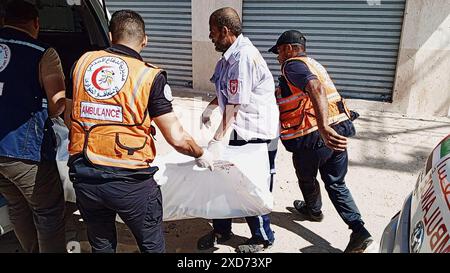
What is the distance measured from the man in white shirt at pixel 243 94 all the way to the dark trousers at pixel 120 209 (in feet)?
Answer: 2.26

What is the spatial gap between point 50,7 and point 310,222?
3.64 m

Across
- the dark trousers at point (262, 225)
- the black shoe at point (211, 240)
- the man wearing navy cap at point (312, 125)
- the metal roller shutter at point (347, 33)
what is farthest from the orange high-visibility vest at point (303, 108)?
the metal roller shutter at point (347, 33)

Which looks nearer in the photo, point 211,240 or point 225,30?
point 225,30

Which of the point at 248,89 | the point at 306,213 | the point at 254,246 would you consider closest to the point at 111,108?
the point at 248,89

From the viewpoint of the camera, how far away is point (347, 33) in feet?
→ 22.0

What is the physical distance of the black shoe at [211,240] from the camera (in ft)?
9.96

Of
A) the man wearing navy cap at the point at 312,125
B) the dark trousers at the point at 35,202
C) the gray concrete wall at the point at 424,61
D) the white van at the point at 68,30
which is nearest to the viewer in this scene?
the dark trousers at the point at 35,202

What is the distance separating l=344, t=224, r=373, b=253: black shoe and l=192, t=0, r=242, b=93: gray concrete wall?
5.24m

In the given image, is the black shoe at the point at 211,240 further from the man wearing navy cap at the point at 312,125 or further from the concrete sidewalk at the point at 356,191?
the man wearing navy cap at the point at 312,125

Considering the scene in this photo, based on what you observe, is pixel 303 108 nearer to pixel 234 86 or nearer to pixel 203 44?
pixel 234 86

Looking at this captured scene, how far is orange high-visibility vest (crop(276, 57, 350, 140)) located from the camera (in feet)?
9.09

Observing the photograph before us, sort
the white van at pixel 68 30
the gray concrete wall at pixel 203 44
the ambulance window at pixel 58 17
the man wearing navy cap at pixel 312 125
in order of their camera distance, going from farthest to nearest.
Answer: the gray concrete wall at pixel 203 44
the ambulance window at pixel 58 17
the white van at pixel 68 30
the man wearing navy cap at pixel 312 125

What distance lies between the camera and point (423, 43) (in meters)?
6.20

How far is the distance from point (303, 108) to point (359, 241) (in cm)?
107
